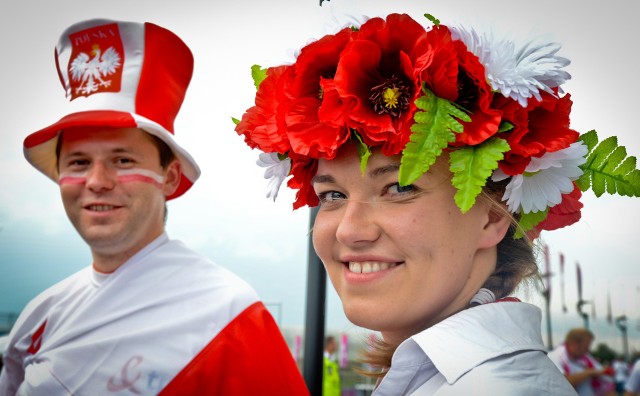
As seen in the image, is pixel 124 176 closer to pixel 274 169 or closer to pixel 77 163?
pixel 77 163

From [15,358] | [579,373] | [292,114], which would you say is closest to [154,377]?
[15,358]

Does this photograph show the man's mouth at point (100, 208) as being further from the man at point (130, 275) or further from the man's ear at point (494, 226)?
the man's ear at point (494, 226)

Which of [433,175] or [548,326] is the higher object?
[433,175]

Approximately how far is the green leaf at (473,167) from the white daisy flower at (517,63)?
7cm

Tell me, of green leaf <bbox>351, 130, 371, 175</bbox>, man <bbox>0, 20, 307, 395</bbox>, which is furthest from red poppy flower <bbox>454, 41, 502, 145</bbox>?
man <bbox>0, 20, 307, 395</bbox>

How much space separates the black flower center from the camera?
2.81ft

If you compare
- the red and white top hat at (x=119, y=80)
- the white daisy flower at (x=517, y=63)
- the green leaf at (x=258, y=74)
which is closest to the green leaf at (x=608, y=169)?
the white daisy flower at (x=517, y=63)

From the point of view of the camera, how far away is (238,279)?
1.59 meters

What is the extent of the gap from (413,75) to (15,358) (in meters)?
1.35

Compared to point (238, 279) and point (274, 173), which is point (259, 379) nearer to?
point (238, 279)

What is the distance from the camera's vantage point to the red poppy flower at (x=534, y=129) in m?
0.83

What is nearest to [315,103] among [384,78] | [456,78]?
[384,78]

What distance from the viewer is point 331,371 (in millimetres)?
2188

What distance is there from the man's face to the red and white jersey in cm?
7
